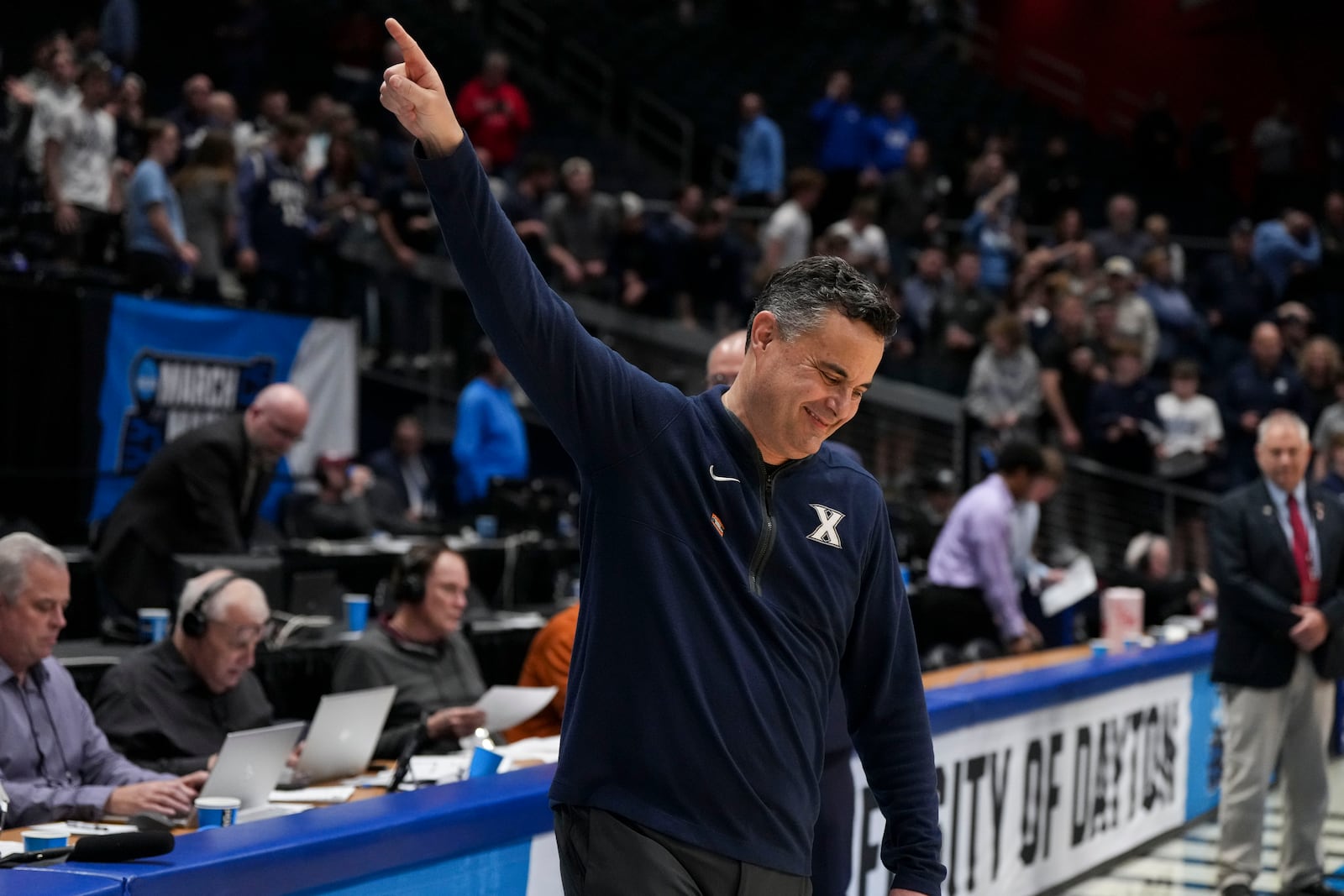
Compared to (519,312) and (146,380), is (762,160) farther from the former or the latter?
(519,312)

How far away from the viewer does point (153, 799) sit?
151 inches

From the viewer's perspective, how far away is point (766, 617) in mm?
2312

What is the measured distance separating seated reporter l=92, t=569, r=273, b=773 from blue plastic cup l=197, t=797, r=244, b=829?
3.56 ft

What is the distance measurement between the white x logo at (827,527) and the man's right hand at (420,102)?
0.76 meters

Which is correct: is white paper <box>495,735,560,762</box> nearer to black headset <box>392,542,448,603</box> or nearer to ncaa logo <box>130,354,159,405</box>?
black headset <box>392,542,448,603</box>

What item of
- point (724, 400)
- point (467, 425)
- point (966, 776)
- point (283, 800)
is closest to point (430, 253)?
point (467, 425)

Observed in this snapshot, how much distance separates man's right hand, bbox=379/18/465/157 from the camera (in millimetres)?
2021

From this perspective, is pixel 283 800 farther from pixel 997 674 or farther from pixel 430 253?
pixel 430 253

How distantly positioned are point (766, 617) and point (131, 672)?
289cm

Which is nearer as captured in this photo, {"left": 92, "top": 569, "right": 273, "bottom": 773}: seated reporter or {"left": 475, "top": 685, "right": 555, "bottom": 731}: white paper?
{"left": 92, "top": 569, "right": 273, "bottom": 773}: seated reporter

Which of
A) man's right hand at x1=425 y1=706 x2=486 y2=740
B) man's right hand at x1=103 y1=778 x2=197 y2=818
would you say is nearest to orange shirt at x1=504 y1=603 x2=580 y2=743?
man's right hand at x1=425 y1=706 x2=486 y2=740

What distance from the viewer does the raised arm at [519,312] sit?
6.70 feet

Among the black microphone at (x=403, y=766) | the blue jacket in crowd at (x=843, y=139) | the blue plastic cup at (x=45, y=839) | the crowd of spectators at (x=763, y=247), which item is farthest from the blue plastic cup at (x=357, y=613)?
the blue jacket in crowd at (x=843, y=139)

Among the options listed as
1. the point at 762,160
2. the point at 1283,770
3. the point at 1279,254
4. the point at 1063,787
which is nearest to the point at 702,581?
the point at 1063,787
